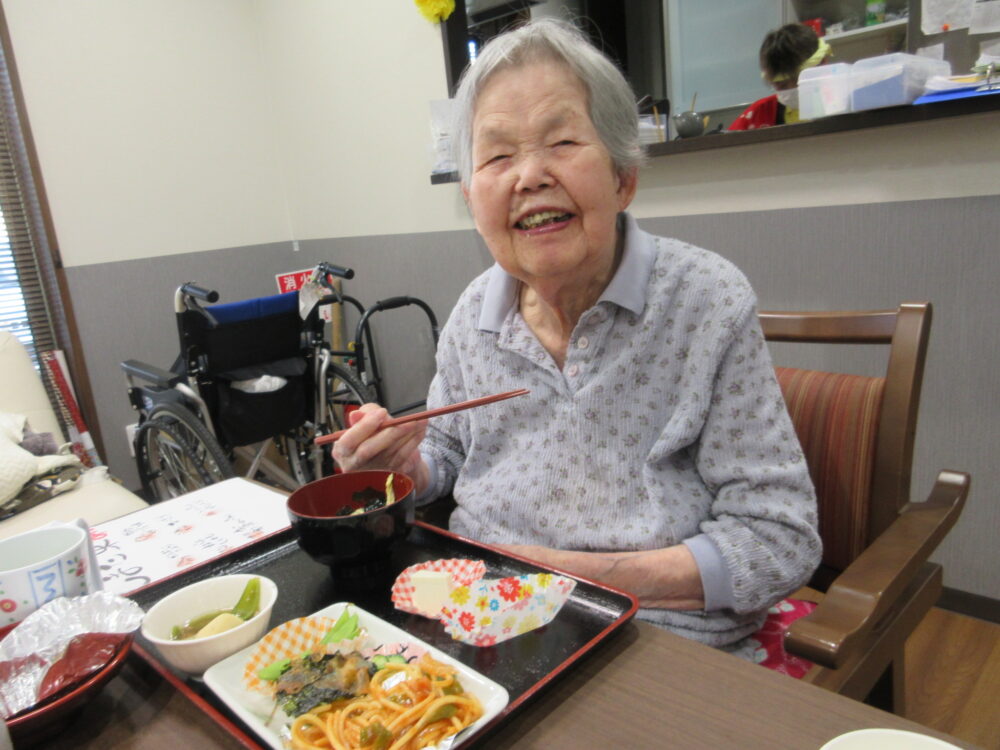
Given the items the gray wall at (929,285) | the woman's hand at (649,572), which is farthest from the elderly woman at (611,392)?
the gray wall at (929,285)

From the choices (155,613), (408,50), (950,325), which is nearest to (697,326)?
(155,613)

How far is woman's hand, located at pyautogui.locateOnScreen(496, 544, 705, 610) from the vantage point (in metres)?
0.86

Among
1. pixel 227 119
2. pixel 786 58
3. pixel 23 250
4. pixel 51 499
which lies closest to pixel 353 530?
pixel 51 499

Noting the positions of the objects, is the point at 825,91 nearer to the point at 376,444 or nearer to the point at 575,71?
the point at 575,71

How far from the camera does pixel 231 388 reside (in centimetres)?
249

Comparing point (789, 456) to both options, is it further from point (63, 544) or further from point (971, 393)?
point (971, 393)

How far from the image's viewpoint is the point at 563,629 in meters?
0.66

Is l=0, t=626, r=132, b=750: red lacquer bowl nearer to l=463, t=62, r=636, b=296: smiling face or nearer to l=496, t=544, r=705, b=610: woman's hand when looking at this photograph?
l=496, t=544, r=705, b=610: woman's hand

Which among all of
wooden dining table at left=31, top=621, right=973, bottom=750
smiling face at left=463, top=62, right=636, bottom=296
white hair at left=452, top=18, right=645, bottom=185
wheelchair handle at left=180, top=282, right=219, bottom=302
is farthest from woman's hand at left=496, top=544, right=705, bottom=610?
wheelchair handle at left=180, top=282, right=219, bottom=302

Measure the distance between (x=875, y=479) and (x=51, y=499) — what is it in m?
1.80

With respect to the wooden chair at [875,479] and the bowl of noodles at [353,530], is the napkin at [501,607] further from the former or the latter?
the wooden chair at [875,479]

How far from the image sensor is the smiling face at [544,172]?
3.07 feet

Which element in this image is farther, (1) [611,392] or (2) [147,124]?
(2) [147,124]

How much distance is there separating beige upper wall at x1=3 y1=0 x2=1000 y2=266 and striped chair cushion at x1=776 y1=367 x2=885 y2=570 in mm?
1341
